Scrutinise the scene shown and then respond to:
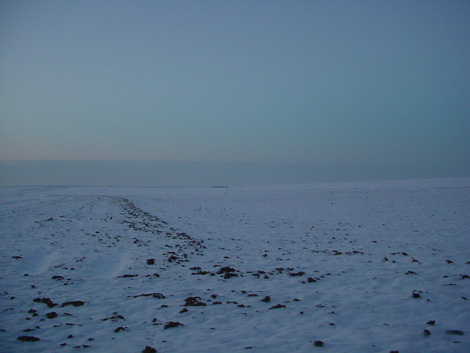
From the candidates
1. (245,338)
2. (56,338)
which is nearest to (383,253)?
(245,338)

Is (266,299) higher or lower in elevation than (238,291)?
higher

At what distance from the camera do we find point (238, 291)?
9383 millimetres

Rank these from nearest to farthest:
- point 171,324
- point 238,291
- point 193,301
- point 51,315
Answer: point 171,324
point 51,315
point 193,301
point 238,291

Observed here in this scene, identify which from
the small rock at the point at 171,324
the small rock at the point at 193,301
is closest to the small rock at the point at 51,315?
the small rock at the point at 171,324

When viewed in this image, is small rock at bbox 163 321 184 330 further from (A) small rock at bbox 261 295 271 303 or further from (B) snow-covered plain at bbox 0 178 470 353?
(A) small rock at bbox 261 295 271 303

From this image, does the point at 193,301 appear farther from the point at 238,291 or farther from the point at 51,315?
the point at 51,315

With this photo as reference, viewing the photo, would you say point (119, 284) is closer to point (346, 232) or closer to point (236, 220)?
point (346, 232)

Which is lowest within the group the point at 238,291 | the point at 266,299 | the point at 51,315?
the point at 51,315

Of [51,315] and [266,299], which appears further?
[266,299]

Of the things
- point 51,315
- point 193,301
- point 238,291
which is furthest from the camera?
point 238,291

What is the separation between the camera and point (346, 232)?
61.6 ft

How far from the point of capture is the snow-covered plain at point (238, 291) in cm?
652

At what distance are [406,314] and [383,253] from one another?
6.39m

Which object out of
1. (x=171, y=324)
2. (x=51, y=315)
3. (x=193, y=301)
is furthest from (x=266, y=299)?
(x=51, y=315)
